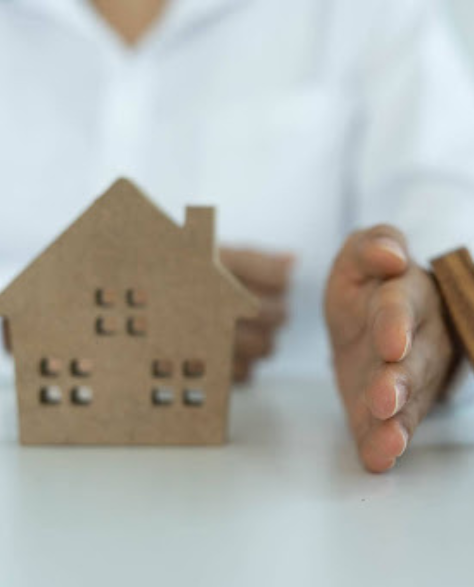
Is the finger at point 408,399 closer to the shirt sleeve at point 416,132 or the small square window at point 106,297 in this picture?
the small square window at point 106,297

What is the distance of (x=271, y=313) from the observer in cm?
78

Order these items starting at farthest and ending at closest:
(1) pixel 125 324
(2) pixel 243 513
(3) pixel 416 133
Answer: (3) pixel 416 133, (1) pixel 125 324, (2) pixel 243 513

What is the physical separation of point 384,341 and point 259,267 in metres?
0.37

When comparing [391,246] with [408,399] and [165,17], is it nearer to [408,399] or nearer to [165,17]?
[408,399]

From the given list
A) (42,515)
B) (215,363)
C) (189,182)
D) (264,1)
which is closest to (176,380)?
(215,363)

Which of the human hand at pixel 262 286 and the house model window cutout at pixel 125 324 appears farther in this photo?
the human hand at pixel 262 286

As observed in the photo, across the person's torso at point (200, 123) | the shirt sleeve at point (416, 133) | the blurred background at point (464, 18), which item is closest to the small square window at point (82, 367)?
the shirt sleeve at point (416, 133)

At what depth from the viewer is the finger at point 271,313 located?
78cm

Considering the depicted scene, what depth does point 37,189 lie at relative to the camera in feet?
3.31

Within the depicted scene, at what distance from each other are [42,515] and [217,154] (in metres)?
0.70

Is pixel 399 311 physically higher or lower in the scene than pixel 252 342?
higher

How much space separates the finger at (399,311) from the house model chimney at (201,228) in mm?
95

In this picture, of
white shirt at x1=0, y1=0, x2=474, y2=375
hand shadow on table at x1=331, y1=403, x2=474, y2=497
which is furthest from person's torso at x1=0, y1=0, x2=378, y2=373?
hand shadow on table at x1=331, y1=403, x2=474, y2=497

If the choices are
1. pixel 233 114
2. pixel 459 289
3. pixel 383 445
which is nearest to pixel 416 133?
pixel 233 114
